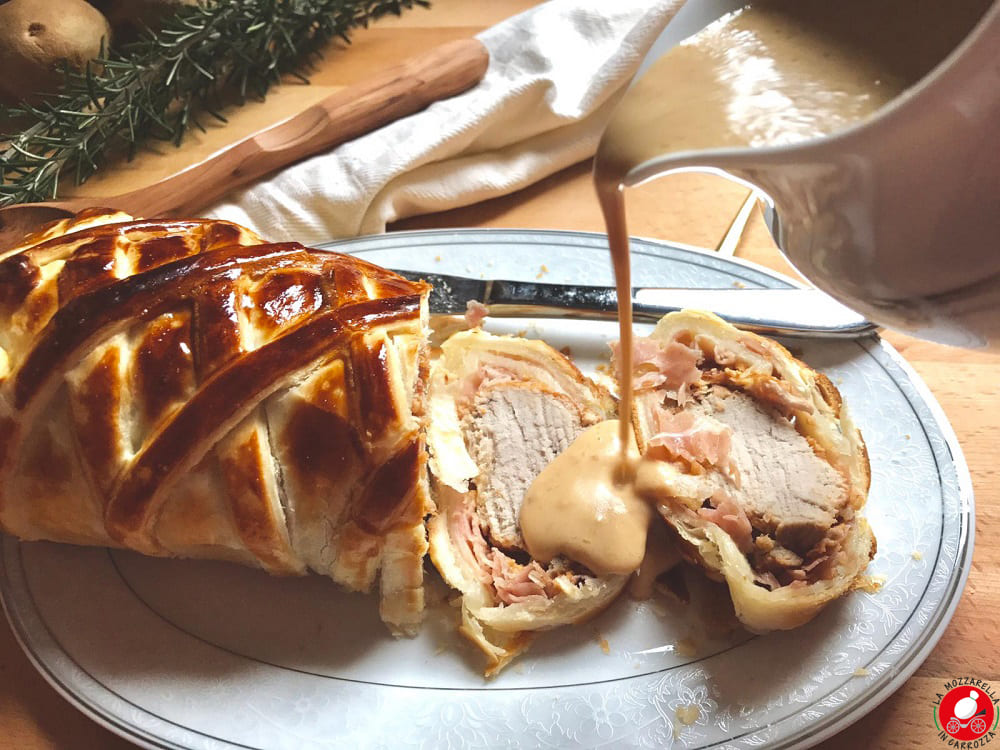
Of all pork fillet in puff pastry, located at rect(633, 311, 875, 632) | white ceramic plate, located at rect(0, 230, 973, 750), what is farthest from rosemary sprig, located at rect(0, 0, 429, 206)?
pork fillet in puff pastry, located at rect(633, 311, 875, 632)

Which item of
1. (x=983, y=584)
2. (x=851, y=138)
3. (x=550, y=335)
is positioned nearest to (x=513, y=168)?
(x=550, y=335)

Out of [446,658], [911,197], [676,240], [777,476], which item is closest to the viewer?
[911,197]

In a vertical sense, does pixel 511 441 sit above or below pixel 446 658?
above

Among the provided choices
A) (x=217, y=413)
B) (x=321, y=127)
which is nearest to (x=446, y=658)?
(x=217, y=413)

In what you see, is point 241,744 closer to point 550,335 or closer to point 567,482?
point 567,482

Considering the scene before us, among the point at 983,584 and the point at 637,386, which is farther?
the point at 637,386

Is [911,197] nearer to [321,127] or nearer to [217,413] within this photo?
[217,413]
